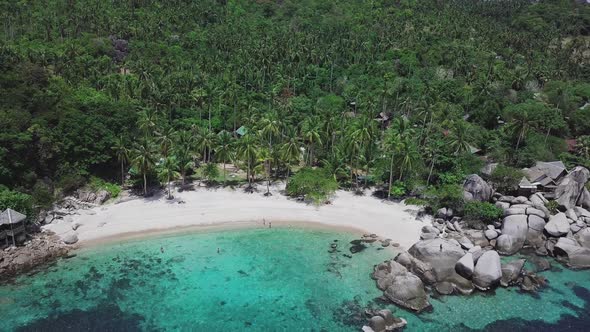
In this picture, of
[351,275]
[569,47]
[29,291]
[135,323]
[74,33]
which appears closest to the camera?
[135,323]

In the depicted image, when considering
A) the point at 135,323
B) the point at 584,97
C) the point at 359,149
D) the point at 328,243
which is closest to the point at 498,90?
the point at 584,97

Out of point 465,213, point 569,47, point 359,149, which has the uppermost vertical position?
point 569,47

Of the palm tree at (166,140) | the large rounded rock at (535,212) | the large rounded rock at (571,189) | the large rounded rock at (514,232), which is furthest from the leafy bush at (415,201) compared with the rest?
the palm tree at (166,140)

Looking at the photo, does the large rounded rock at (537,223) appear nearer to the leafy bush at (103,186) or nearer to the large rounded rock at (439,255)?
the large rounded rock at (439,255)

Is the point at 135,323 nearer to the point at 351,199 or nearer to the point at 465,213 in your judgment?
the point at 351,199

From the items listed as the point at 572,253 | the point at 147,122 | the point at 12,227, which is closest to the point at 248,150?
the point at 147,122

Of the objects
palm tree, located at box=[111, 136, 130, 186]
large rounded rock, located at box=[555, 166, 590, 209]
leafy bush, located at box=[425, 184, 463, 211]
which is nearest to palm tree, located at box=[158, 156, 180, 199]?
palm tree, located at box=[111, 136, 130, 186]

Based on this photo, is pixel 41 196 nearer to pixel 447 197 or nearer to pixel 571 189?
pixel 447 197
